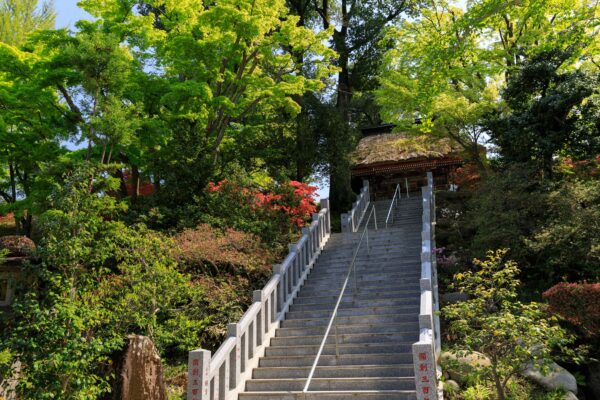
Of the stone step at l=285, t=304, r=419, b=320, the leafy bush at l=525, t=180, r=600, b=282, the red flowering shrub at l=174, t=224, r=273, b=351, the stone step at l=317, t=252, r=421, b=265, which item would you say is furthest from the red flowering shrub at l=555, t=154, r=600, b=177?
the red flowering shrub at l=174, t=224, r=273, b=351

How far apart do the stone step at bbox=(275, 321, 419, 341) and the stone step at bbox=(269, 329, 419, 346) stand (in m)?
0.10

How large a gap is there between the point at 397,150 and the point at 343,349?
47.1ft

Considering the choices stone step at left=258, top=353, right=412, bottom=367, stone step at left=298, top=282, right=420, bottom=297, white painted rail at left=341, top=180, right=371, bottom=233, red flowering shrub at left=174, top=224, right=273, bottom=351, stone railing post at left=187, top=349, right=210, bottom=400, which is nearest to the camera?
stone railing post at left=187, top=349, right=210, bottom=400

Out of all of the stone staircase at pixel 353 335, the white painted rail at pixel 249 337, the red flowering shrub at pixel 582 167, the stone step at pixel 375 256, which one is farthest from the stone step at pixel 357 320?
the red flowering shrub at pixel 582 167

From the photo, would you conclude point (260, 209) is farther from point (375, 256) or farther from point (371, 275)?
point (371, 275)

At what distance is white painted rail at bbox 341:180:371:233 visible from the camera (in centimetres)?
1588

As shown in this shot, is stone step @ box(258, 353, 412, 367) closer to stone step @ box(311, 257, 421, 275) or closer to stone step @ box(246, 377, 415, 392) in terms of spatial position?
stone step @ box(246, 377, 415, 392)

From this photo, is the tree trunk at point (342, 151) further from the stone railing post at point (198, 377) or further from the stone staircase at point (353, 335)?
the stone railing post at point (198, 377)

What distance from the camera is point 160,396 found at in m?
7.31

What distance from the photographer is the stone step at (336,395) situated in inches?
283

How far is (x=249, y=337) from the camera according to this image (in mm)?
8898

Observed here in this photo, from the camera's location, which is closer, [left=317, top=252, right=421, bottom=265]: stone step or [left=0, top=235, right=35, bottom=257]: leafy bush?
[left=0, top=235, right=35, bottom=257]: leafy bush

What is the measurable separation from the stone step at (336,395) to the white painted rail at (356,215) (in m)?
8.35

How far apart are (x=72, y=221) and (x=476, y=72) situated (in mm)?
15151
